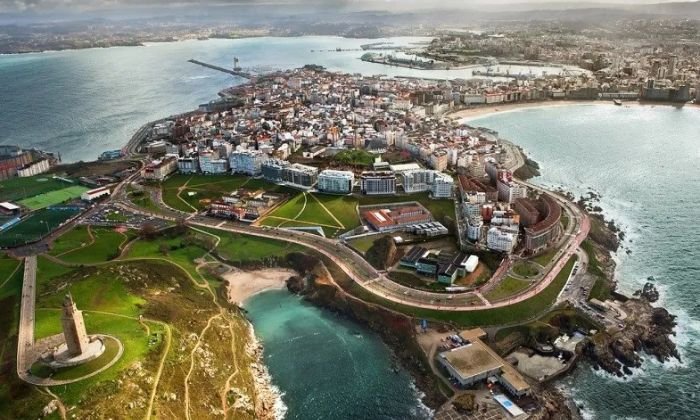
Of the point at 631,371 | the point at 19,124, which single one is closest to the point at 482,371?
the point at 631,371

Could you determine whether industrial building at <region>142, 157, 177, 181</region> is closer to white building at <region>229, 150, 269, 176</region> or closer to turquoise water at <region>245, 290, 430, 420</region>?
white building at <region>229, 150, 269, 176</region>

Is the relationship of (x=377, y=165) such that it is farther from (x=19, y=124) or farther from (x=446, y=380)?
(x=19, y=124)

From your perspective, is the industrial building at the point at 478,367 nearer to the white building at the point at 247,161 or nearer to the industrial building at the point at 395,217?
the industrial building at the point at 395,217

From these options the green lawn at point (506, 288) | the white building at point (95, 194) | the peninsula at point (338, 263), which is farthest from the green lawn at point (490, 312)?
the white building at point (95, 194)

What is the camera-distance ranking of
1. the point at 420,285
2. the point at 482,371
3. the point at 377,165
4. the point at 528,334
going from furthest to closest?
the point at 377,165 < the point at 420,285 < the point at 528,334 < the point at 482,371

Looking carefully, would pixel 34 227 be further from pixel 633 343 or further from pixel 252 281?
pixel 633 343

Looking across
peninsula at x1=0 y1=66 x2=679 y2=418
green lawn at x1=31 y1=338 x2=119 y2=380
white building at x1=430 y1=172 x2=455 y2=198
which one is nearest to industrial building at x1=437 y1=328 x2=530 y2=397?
peninsula at x1=0 y1=66 x2=679 y2=418

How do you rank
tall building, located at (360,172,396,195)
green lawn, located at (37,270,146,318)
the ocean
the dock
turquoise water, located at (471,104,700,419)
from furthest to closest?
1. the dock
2. tall building, located at (360,172,396,195)
3. green lawn, located at (37,270,146,318)
4. the ocean
5. turquoise water, located at (471,104,700,419)
